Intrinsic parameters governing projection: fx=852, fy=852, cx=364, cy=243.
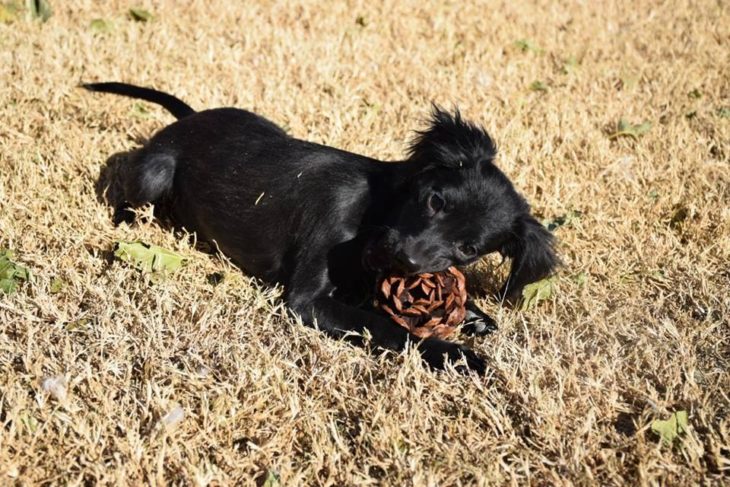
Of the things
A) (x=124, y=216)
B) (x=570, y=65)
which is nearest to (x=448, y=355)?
(x=124, y=216)

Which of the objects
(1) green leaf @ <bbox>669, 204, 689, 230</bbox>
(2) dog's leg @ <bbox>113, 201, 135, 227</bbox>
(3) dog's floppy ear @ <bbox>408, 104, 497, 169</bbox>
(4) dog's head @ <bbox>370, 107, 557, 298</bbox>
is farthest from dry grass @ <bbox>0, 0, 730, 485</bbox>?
(3) dog's floppy ear @ <bbox>408, 104, 497, 169</bbox>

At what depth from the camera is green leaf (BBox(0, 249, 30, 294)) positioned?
9.93 feet

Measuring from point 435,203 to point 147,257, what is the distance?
1.14m

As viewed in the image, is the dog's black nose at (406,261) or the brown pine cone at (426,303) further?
the brown pine cone at (426,303)

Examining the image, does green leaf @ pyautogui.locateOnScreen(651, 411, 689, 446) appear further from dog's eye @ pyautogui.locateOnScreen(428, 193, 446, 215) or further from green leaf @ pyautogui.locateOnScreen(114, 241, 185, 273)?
green leaf @ pyautogui.locateOnScreen(114, 241, 185, 273)

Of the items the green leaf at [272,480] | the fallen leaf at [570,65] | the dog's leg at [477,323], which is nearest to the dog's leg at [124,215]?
the dog's leg at [477,323]

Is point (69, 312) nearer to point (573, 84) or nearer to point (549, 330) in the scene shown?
point (549, 330)

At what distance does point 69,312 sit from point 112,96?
2.17 metres

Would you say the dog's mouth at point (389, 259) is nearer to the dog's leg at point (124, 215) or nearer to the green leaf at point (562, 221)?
the green leaf at point (562, 221)

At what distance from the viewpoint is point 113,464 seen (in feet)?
7.40

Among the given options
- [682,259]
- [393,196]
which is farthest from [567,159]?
[393,196]

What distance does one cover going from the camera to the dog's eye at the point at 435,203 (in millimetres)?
3033

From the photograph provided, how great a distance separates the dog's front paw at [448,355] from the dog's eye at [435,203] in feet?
1.53

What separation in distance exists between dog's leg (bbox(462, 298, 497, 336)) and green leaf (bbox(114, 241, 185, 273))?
1146mm
